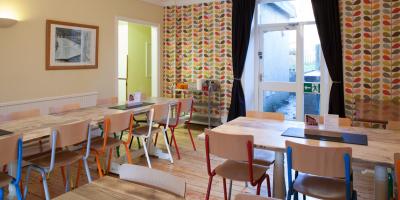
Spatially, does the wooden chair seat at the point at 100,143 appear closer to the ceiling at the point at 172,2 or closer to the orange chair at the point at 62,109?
the orange chair at the point at 62,109

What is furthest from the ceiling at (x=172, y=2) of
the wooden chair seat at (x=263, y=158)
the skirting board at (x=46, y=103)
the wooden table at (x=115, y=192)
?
the wooden table at (x=115, y=192)

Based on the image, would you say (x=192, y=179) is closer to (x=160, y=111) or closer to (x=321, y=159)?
(x=160, y=111)

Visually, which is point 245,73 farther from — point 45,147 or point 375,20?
point 45,147

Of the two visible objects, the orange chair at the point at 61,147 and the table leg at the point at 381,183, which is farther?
the orange chair at the point at 61,147

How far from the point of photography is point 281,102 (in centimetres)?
586

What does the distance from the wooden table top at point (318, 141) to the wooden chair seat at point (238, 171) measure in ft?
0.92

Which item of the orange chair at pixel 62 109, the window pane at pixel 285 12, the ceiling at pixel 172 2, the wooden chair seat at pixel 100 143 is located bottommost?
the wooden chair seat at pixel 100 143

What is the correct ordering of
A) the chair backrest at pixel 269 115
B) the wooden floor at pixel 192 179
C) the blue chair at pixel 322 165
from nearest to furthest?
the blue chair at pixel 322 165, the wooden floor at pixel 192 179, the chair backrest at pixel 269 115

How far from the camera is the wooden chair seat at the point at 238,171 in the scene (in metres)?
2.38

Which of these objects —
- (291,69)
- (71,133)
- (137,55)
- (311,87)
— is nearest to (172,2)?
(137,55)

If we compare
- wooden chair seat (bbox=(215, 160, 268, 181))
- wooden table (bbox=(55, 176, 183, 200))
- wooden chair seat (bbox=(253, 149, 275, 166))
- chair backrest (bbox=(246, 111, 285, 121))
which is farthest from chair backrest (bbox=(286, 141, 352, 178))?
chair backrest (bbox=(246, 111, 285, 121))

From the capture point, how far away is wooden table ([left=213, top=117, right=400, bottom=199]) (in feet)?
6.48

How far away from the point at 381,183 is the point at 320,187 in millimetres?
382

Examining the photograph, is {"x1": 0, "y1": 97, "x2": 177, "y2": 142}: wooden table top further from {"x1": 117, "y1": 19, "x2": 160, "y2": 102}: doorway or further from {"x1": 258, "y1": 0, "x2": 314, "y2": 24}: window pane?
{"x1": 117, "y1": 19, "x2": 160, "y2": 102}: doorway
